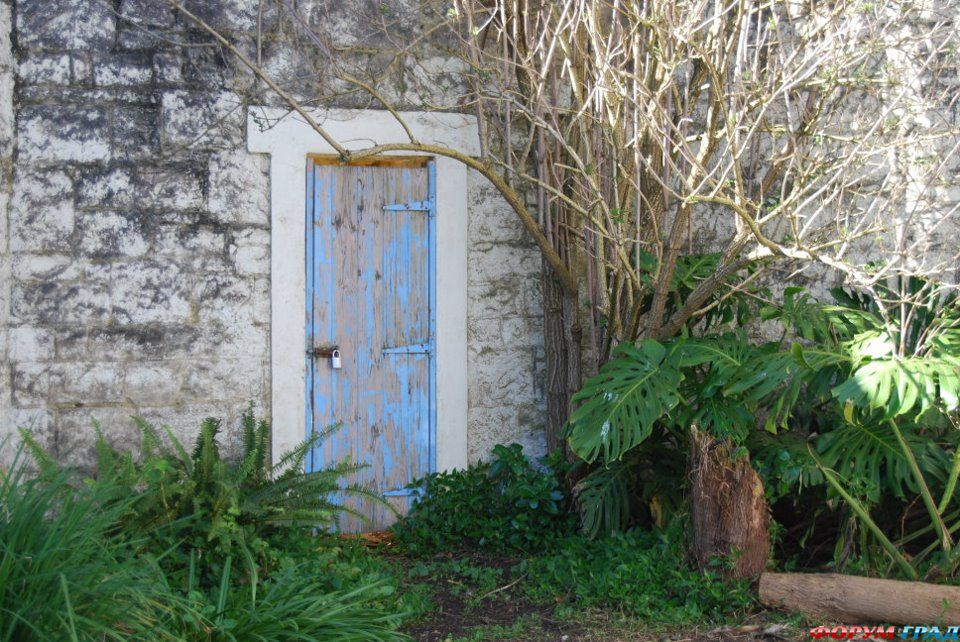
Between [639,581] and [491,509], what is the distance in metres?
1.16

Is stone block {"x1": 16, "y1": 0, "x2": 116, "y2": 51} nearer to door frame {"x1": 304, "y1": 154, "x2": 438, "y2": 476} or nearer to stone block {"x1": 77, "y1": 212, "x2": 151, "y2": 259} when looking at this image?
stone block {"x1": 77, "y1": 212, "x2": 151, "y2": 259}

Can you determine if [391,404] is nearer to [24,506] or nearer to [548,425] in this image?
[548,425]

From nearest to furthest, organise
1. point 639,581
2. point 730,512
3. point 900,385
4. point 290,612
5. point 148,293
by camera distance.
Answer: point 290,612 < point 900,385 < point 730,512 < point 639,581 < point 148,293

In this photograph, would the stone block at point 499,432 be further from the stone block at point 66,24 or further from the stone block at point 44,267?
the stone block at point 66,24

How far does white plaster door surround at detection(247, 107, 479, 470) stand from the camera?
506 cm

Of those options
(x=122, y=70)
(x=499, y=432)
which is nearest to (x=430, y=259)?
(x=499, y=432)

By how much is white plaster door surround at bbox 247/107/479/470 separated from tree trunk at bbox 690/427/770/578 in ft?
5.22

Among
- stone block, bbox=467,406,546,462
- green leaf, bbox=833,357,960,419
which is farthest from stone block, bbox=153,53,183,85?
green leaf, bbox=833,357,960,419

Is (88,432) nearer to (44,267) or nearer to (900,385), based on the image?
(44,267)

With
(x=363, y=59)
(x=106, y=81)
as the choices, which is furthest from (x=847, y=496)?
(x=106, y=81)

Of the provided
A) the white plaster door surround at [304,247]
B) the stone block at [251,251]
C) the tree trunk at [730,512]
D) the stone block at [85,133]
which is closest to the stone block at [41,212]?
the stone block at [85,133]

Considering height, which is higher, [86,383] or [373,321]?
[373,321]

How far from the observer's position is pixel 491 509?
202 inches

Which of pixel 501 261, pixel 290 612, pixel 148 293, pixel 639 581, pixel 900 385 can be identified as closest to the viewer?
pixel 290 612
